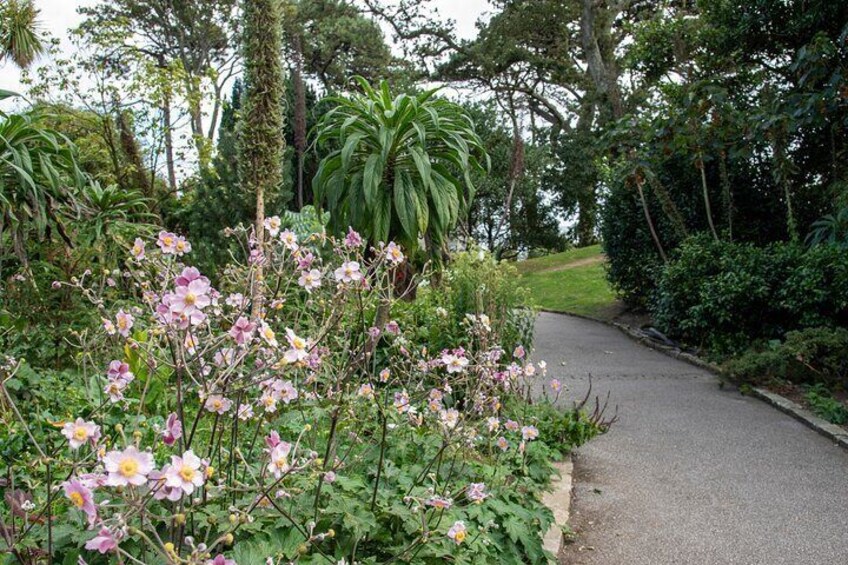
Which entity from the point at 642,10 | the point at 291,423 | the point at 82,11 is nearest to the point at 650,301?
the point at 291,423

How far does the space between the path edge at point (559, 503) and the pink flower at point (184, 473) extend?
1.84 m

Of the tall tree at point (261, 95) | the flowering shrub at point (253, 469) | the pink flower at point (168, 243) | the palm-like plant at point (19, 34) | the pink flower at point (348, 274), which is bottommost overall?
the flowering shrub at point (253, 469)

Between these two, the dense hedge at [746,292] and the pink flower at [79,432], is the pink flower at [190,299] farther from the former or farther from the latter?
the dense hedge at [746,292]

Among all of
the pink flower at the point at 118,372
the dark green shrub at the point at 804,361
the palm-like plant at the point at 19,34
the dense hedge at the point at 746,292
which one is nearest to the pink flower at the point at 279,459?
the pink flower at the point at 118,372

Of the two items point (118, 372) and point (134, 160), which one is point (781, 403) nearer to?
point (118, 372)

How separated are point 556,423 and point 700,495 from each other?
0.96 m

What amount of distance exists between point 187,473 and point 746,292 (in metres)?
7.64

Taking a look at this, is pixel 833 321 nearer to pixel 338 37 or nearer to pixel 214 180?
pixel 214 180

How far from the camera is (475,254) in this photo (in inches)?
251

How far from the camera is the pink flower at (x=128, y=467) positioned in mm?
1086

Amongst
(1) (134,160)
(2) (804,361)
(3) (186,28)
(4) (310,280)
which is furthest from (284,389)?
(3) (186,28)

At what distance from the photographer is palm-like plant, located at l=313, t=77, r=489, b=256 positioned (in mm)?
4242

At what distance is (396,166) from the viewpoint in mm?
4484

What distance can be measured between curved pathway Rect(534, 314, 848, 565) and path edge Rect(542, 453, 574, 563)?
0.09 meters
